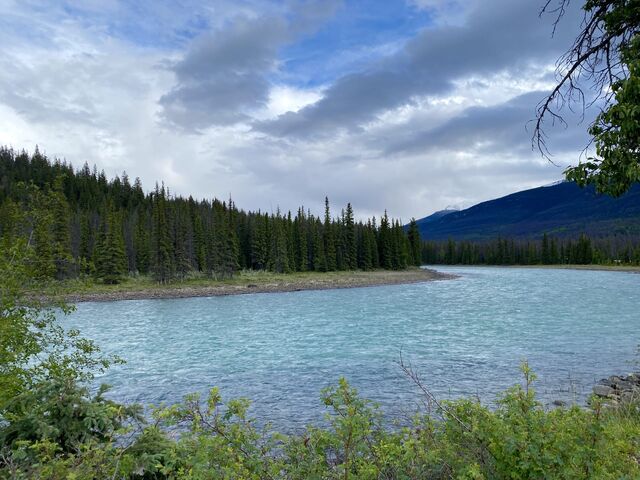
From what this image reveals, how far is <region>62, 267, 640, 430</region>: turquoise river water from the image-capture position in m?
15.1

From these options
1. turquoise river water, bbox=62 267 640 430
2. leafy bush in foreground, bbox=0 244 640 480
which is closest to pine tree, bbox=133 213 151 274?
turquoise river water, bbox=62 267 640 430

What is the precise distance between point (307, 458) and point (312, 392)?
34.4 feet

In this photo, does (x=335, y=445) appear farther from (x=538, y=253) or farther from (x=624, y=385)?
(x=538, y=253)

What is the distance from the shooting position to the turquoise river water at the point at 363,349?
49.5 ft

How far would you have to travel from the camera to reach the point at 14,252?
855cm

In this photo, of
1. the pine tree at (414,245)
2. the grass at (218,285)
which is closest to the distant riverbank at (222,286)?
the grass at (218,285)

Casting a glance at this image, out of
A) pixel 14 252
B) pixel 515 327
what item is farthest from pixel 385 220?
pixel 14 252

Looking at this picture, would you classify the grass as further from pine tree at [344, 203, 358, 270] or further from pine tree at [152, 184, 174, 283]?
pine tree at [344, 203, 358, 270]

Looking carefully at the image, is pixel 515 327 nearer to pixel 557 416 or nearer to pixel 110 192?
pixel 557 416

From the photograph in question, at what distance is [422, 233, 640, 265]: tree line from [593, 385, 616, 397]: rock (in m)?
137

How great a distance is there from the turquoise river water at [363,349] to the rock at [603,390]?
0.41 meters

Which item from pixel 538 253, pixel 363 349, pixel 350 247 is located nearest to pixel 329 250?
pixel 350 247

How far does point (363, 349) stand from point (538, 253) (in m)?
158

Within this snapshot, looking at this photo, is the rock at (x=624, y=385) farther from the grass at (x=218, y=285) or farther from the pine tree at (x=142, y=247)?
the pine tree at (x=142, y=247)
